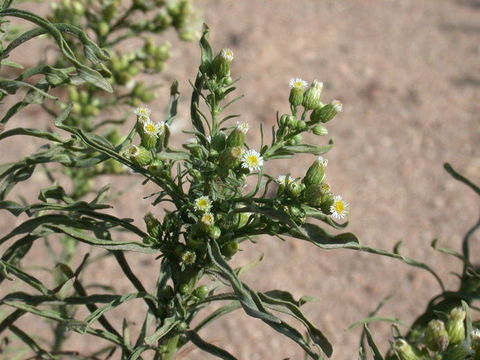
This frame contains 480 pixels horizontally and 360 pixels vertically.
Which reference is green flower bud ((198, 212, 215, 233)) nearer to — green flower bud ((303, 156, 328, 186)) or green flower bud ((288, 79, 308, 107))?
green flower bud ((303, 156, 328, 186))

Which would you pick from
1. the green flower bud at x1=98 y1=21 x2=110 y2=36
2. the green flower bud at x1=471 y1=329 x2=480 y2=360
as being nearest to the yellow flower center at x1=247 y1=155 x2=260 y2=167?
the green flower bud at x1=471 y1=329 x2=480 y2=360

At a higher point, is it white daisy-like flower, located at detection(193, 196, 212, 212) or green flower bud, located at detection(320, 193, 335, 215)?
green flower bud, located at detection(320, 193, 335, 215)

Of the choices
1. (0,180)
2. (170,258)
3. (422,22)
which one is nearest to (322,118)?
(170,258)

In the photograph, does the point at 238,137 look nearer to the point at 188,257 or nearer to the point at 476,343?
the point at 188,257

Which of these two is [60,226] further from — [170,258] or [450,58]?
[450,58]

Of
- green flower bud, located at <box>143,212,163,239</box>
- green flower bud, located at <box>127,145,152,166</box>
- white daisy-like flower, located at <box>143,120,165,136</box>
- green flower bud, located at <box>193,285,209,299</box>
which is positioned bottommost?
green flower bud, located at <box>193,285,209,299</box>

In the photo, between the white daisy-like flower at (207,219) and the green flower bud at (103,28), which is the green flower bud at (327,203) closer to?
the white daisy-like flower at (207,219)

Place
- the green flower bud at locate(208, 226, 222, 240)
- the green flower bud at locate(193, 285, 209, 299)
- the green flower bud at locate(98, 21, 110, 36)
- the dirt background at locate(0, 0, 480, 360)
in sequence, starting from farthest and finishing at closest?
the dirt background at locate(0, 0, 480, 360) < the green flower bud at locate(98, 21, 110, 36) < the green flower bud at locate(193, 285, 209, 299) < the green flower bud at locate(208, 226, 222, 240)
